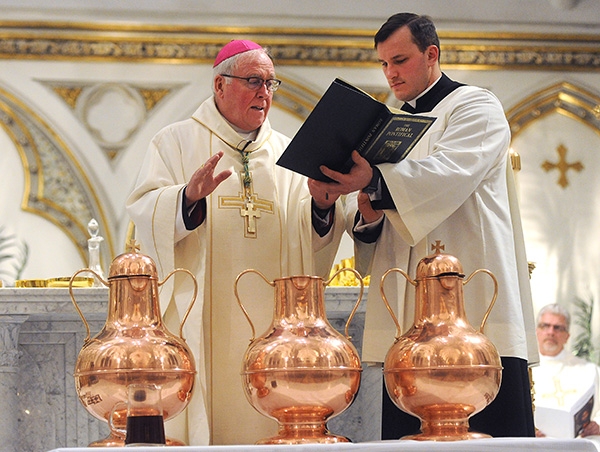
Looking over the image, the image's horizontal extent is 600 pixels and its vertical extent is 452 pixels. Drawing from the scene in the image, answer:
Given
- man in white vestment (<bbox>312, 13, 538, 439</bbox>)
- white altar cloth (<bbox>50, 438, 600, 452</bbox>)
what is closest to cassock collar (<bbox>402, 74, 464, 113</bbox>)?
man in white vestment (<bbox>312, 13, 538, 439</bbox>)

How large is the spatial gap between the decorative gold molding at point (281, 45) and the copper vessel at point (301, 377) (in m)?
7.21

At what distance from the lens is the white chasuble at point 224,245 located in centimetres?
412

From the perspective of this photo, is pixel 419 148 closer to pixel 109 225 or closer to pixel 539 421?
pixel 539 421

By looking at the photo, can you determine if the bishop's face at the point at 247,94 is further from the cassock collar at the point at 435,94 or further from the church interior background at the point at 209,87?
the church interior background at the point at 209,87

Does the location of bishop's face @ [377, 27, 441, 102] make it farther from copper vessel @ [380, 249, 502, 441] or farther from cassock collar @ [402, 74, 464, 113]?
copper vessel @ [380, 249, 502, 441]

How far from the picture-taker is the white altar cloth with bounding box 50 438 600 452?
2.57 m

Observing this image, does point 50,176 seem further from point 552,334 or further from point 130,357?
point 130,357

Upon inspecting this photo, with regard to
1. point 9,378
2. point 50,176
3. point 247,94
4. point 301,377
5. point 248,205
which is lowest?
point 301,377

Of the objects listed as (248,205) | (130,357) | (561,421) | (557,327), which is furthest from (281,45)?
(130,357)

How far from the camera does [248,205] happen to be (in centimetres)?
436

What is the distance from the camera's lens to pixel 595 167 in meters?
10.6

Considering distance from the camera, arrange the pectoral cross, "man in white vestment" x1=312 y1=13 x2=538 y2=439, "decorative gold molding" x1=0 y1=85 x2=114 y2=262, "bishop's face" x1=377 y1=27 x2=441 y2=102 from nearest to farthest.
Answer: "man in white vestment" x1=312 y1=13 x2=538 y2=439, "bishop's face" x1=377 y1=27 x2=441 y2=102, the pectoral cross, "decorative gold molding" x1=0 y1=85 x2=114 y2=262

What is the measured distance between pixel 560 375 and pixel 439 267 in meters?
6.11

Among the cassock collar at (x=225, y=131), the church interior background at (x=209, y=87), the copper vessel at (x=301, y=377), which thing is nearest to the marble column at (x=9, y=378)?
the cassock collar at (x=225, y=131)
